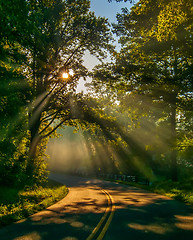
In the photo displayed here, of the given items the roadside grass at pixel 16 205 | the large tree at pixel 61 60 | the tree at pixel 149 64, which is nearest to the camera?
the roadside grass at pixel 16 205

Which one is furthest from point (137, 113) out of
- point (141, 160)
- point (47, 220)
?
point (141, 160)

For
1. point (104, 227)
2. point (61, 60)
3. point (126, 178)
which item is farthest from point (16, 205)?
point (126, 178)

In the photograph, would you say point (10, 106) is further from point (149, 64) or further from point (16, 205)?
point (149, 64)

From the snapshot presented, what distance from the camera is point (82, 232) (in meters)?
6.36

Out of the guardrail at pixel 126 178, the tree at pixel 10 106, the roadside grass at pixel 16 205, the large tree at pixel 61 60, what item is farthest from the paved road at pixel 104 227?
the guardrail at pixel 126 178

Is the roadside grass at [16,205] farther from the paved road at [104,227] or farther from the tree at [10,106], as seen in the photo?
the tree at [10,106]

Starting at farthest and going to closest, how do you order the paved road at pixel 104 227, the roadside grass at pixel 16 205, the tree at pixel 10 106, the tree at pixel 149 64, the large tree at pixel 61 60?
the large tree at pixel 61 60, the tree at pixel 149 64, the tree at pixel 10 106, the roadside grass at pixel 16 205, the paved road at pixel 104 227

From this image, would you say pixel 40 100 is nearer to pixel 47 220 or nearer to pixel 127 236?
pixel 47 220

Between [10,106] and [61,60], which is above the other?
[61,60]

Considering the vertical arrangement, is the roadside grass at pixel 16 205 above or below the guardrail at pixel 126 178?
below

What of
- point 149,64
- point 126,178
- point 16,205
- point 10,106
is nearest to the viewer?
point 10,106

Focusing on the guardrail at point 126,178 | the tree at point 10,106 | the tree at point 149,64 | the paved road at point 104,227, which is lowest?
the paved road at point 104,227

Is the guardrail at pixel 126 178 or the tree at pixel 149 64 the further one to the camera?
the guardrail at pixel 126 178

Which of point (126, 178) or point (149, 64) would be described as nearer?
point (149, 64)
